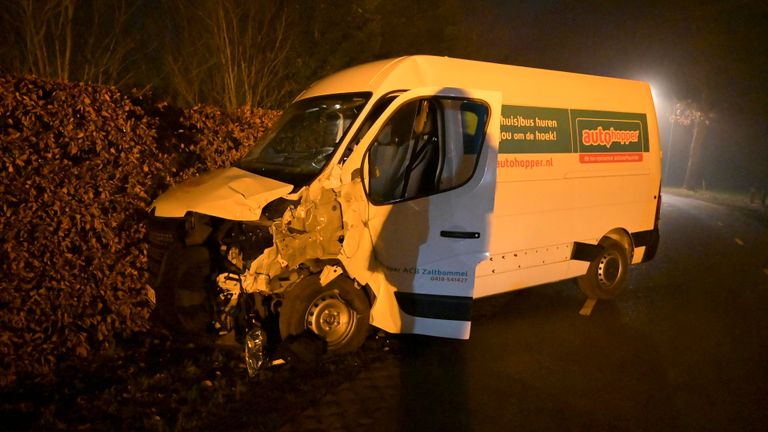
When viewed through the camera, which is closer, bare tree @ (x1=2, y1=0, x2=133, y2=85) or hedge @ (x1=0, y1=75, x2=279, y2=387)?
hedge @ (x1=0, y1=75, x2=279, y2=387)

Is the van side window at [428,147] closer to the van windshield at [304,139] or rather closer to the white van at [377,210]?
the white van at [377,210]

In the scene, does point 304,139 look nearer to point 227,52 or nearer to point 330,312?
point 330,312

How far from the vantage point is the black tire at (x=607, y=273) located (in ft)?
23.8

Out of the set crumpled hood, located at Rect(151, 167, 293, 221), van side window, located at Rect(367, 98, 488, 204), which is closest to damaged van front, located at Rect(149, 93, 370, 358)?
crumpled hood, located at Rect(151, 167, 293, 221)

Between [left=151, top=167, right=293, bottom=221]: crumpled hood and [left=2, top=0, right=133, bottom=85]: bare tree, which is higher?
[left=2, top=0, right=133, bottom=85]: bare tree

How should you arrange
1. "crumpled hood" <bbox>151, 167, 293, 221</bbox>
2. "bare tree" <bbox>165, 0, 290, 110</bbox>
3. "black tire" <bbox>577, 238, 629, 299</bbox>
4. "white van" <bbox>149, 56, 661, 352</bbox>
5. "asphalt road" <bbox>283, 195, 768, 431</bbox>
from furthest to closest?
1. "bare tree" <bbox>165, 0, 290, 110</bbox>
2. "black tire" <bbox>577, 238, 629, 299</bbox>
3. "white van" <bbox>149, 56, 661, 352</bbox>
4. "crumpled hood" <bbox>151, 167, 293, 221</bbox>
5. "asphalt road" <bbox>283, 195, 768, 431</bbox>

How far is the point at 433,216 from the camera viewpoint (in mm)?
5238

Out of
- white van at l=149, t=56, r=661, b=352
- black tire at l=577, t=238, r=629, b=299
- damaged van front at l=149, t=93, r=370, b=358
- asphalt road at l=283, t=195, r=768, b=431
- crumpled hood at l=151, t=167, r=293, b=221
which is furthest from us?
black tire at l=577, t=238, r=629, b=299

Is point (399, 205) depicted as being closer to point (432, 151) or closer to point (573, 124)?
point (432, 151)

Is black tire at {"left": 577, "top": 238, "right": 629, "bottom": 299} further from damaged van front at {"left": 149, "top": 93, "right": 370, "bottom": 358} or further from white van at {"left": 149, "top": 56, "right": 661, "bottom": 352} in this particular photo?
damaged van front at {"left": 149, "top": 93, "right": 370, "bottom": 358}

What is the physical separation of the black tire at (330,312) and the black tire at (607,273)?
134 inches

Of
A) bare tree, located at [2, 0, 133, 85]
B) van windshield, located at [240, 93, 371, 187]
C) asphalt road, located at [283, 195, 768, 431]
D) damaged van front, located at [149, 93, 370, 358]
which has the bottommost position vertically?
asphalt road, located at [283, 195, 768, 431]

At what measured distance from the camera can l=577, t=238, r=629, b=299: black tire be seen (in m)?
Answer: 7.27

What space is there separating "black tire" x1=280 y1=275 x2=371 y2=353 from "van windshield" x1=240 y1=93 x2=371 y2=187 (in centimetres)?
97
